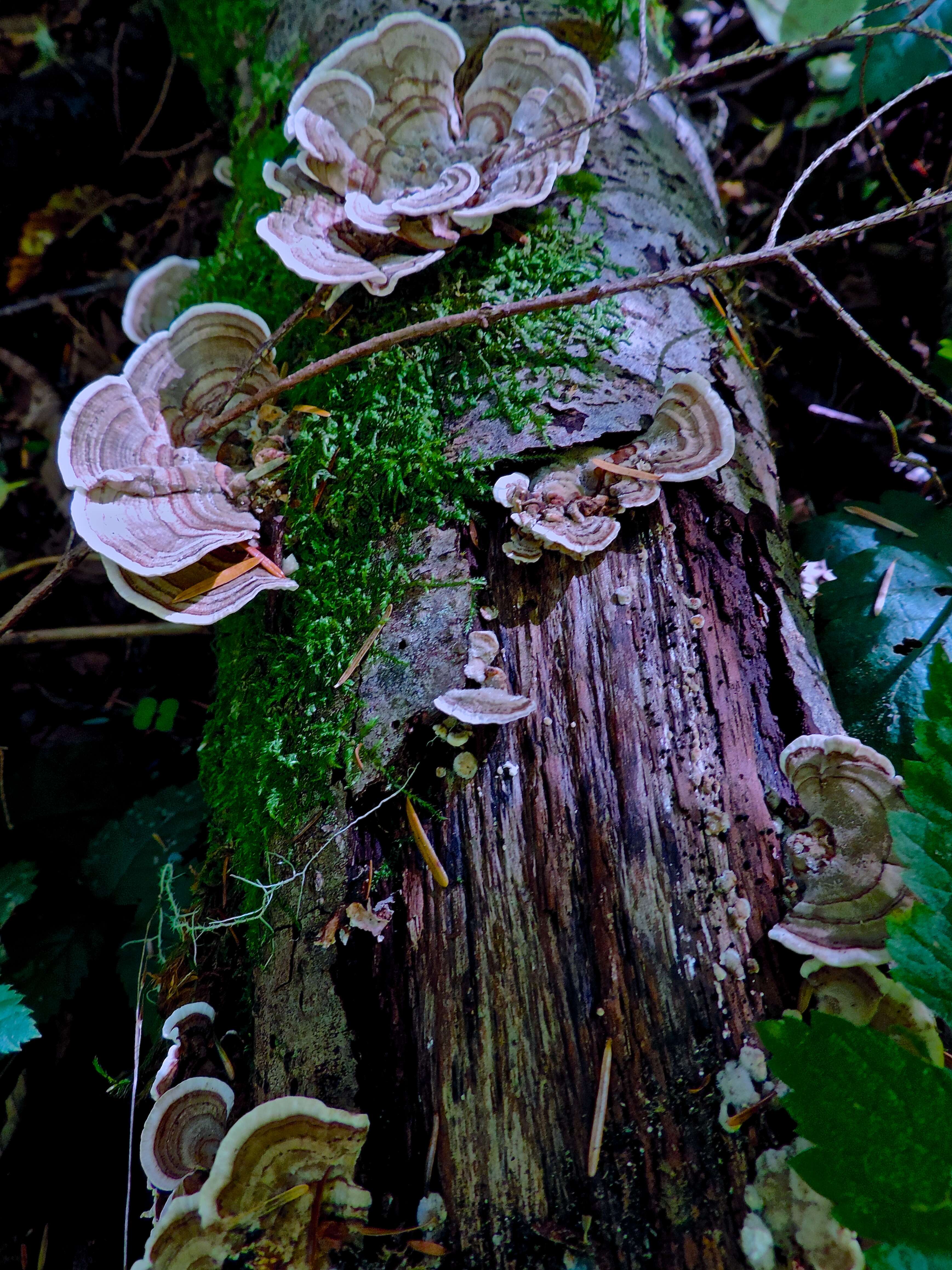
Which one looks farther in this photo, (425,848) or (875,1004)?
(425,848)

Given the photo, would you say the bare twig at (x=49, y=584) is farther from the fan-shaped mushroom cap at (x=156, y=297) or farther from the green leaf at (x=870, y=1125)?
the green leaf at (x=870, y=1125)

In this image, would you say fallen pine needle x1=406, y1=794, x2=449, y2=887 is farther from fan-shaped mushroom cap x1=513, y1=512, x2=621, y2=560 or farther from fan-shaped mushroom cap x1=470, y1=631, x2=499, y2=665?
fan-shaped mushroom cap x1=513, y1=512, x2=621, y2=560

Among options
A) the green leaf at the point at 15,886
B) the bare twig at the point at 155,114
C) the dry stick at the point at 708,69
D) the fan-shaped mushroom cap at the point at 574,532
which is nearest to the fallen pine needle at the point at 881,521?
the fan-shaped mushroom cap at the point at 574,532

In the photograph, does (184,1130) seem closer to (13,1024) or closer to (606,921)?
(13,1024)

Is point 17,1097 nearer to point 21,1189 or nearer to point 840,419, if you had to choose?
point 21,1189

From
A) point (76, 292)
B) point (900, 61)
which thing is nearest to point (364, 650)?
point (900, 61)

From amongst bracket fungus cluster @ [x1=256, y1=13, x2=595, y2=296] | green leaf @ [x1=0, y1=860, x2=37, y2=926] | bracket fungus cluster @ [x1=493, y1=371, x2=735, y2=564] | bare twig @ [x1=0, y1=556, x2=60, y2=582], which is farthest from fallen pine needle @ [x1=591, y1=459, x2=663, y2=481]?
green leaf @ [x1=0, y1=860, x2=37, y2=926]
